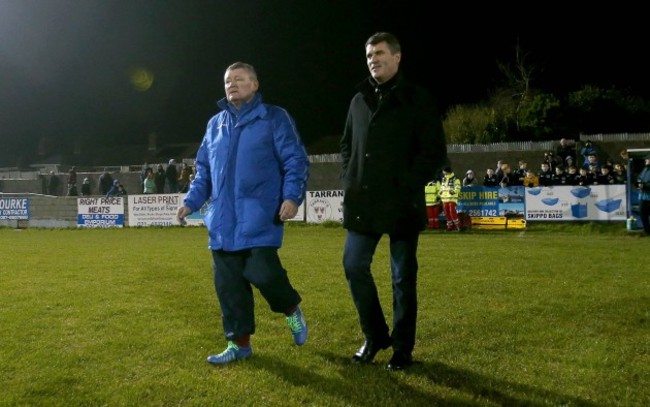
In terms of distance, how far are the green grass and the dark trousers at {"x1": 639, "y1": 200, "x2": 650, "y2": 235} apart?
Answer: 20.9ft

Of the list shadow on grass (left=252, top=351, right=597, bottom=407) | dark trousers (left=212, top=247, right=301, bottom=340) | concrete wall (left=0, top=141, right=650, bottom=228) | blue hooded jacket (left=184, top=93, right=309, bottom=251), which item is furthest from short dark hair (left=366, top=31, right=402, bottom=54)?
concrete wall (left=0, top=141, right=650, bottom=228)

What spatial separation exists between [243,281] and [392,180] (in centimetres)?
117

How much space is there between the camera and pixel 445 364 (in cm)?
404

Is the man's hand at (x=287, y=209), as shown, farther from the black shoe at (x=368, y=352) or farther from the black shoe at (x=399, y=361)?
the black shoe at (x=399, y=361)

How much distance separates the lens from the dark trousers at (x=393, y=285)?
402cm

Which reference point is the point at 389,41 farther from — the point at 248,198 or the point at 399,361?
the point at 399,361

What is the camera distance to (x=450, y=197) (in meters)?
17.6

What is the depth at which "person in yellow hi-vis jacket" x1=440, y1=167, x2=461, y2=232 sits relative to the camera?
1758 cm

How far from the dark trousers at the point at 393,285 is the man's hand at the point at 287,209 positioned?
1.27 ft

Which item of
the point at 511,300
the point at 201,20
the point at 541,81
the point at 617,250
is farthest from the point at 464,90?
the point at 511,300

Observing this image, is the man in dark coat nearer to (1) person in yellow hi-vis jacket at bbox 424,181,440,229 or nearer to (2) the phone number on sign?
(1) person in yellow hi-vis jacket at bbox 424,181,440,229

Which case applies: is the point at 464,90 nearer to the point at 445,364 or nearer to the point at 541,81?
the point at 541,81

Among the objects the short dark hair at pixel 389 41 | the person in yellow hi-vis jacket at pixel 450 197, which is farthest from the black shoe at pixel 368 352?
the person in yellow hi-vis jacket at pixel 450 197

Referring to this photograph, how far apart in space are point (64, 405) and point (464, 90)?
46.9 meters
